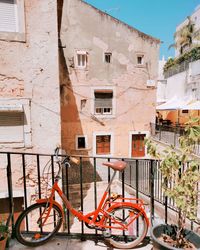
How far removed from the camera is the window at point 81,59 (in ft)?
32.4

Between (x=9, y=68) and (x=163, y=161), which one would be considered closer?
(x=163, y=161)

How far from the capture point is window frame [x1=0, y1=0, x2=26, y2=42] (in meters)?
4.31

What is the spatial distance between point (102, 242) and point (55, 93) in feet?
12.7

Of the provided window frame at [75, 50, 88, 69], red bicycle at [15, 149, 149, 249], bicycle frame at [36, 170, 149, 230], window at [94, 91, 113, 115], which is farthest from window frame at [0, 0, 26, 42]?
window at [94, 91, 113, 115]

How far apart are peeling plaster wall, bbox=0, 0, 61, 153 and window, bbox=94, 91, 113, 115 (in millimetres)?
5801

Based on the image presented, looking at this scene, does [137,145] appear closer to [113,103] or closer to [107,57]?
[113,103]

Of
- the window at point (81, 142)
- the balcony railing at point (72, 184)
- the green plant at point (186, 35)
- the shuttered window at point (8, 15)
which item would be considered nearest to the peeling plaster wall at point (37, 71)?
the shuttered window at point (8, 15)

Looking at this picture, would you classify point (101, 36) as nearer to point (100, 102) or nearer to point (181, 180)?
point (100, 102)

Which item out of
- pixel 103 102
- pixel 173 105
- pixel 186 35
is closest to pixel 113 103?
pixel 103 102

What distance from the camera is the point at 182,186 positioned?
1.47 meters

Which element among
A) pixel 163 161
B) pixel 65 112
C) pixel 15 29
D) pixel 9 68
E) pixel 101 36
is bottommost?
pixel 163 161

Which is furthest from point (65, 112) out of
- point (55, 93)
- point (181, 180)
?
point (181, 180)

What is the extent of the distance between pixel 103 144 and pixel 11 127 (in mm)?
6831

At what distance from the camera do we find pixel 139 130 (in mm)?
10852
